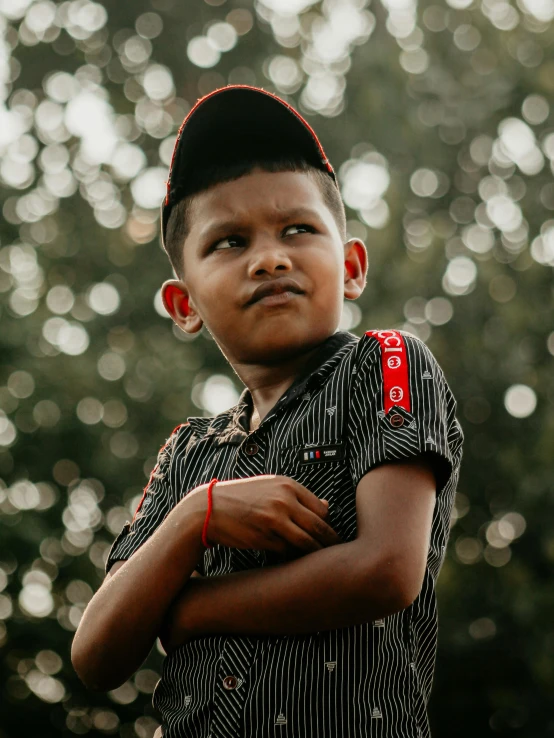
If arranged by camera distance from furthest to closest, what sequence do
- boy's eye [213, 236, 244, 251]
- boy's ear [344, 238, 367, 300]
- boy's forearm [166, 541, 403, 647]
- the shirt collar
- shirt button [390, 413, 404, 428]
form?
boy's ear [344, 238, 367, 300] < boy's eye [213, 236, 244, 251] < the shirt collar < shirt button [390, 413, 404, 428] < boy's forearm [166, 541, 403, 647]

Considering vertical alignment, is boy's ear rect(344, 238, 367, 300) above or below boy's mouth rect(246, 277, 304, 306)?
below

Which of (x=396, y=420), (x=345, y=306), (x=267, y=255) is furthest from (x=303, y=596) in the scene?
(x=345, y=306)

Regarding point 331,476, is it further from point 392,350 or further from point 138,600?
point 138,600

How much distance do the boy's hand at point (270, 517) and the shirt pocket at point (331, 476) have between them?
7 cm

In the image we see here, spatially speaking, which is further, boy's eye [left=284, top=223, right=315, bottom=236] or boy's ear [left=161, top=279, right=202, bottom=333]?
boy's ear [left=161, top=279, right=202, bottom=333]

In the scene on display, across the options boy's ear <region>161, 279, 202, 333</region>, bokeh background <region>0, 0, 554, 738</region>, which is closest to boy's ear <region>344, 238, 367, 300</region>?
boy's ear <region>161, 279, 202, 333</region>

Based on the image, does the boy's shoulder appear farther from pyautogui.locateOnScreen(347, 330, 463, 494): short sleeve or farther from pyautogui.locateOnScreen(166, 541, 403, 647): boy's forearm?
pyautogui.locateOnScreen(166, 541, 403, 647): boy's forearm

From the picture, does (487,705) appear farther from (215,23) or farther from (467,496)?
(215,23)

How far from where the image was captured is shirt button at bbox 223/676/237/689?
2.11 m

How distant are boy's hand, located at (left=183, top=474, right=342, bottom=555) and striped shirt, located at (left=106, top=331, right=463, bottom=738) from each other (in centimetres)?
10

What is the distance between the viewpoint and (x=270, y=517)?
203 centimetres

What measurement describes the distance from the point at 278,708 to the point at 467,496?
9531mm

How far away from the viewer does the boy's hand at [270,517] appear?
2.04 m

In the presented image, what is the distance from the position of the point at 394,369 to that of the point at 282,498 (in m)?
0.38
